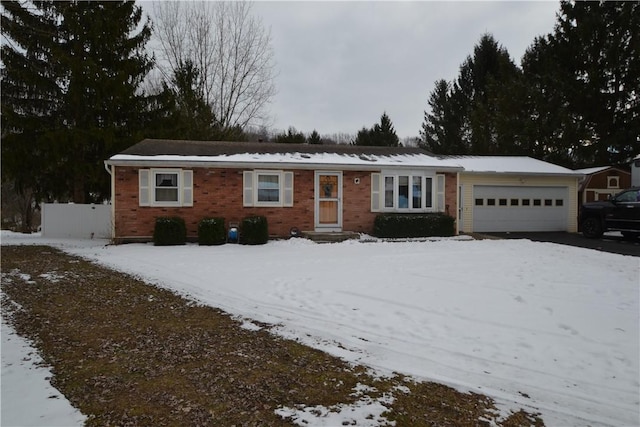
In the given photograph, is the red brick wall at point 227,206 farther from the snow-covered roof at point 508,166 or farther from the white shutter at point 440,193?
the snow-covered roof at point 508,166

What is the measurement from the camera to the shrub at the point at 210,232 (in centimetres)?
1331

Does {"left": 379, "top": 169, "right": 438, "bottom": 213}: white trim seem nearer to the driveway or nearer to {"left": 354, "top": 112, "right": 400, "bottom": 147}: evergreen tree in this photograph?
the driveway

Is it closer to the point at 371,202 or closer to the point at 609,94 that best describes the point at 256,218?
the point at 371,202

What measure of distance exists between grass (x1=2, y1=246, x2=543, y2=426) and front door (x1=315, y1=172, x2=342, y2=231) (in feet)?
29.9

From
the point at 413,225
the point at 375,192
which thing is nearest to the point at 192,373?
the point at 413,225

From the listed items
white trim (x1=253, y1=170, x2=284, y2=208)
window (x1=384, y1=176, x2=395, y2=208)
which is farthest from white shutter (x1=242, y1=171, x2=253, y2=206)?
window (x1=384, y1=176, x2=395, y2=208)

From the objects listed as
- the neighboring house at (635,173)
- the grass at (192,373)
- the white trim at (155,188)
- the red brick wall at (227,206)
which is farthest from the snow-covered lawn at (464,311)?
the neighboring house at (635,173)

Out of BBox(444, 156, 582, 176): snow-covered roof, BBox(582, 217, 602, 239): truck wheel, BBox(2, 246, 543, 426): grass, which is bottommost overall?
BBox(2, 246, 543, 426): grass

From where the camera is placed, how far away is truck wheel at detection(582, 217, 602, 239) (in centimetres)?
1548

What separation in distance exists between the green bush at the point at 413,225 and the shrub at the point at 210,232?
5.70m

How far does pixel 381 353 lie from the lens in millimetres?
4469

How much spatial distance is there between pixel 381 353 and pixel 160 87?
2640 cm

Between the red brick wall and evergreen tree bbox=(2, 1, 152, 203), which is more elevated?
evergreen tree bbox=(2, 1, 152, 203)

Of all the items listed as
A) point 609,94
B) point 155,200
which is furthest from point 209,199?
point 609,94
